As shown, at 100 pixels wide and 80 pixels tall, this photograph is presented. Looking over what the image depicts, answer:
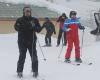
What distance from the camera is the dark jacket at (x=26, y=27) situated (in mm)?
10695

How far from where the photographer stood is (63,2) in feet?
152

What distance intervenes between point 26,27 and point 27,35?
207mm

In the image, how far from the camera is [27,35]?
35.5 feet

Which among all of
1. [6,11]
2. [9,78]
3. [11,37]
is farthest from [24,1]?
[9,78]

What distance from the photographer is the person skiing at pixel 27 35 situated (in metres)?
10.7

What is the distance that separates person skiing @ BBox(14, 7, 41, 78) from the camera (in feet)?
35.1

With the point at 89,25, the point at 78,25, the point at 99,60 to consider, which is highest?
the point at 78,25

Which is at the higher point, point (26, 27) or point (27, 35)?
point (26, 27)

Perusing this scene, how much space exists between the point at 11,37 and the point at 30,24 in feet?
49.1

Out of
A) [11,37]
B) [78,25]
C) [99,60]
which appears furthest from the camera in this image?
[11,37]

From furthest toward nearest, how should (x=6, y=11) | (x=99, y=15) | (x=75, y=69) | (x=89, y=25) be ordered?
(x=89, y=25), (x=6, y=11), (x=99, y=15), (x=75, y=69)

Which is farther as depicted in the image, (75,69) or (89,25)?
(89,25)

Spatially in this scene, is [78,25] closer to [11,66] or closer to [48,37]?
[11,66]

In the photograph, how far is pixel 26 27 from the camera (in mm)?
10750
